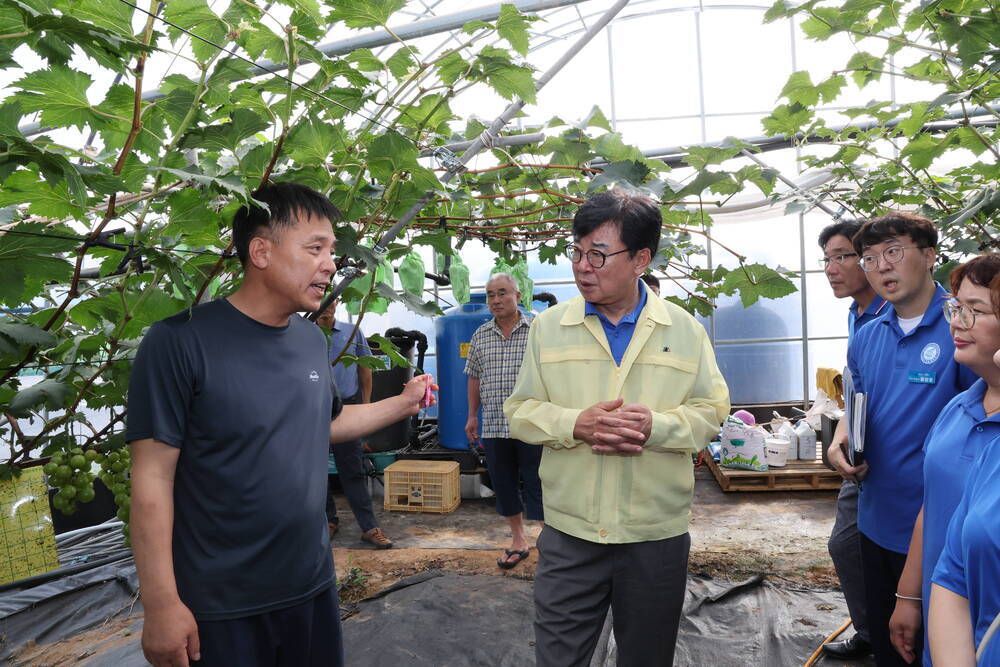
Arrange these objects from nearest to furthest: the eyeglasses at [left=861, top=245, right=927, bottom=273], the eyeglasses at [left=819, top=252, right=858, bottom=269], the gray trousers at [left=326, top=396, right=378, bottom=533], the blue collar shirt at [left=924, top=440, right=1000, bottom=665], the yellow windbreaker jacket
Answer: the blue collar shirt at [left=924, top=440, right=1000, bottom=665], the yellow windbreaker jacket, the eyeglasses at [left=861, top=245, right=927, bottom=273], the eyeglasses at [left=819, top=252, right=858, bottom=269], the gray trousers at [left=326, top=396, right=378, bottom=533]

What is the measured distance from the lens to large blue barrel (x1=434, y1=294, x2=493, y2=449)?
5.58 metres

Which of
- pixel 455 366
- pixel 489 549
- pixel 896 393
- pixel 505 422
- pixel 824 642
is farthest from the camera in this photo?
pixel 455 366

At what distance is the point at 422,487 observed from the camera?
16.6ft

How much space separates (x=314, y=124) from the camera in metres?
1.14

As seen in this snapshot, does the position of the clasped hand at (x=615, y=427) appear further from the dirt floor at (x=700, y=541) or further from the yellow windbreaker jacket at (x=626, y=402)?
the dirt floor at (x=700, y=541)

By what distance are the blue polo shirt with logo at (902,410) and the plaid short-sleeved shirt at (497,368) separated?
212cm

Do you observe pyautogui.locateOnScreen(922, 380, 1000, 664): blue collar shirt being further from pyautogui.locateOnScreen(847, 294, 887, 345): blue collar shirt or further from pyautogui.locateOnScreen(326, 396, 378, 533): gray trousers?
pyautogui.locateOnScreen(326, 396, 378, 533): gray trousers

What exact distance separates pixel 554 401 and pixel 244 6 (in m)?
1.20

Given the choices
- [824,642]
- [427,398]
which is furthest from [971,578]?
[824,642]

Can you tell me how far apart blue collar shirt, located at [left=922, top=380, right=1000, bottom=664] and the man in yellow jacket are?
514mm

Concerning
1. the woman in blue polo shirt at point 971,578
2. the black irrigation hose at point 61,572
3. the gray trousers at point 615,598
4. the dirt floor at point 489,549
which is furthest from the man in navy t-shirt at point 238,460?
the black irrigation hose at point 61,572

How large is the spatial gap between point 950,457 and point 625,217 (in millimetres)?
908

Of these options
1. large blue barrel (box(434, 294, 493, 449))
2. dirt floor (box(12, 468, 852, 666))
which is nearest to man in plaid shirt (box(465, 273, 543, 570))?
dirt floor (box(12, 468, 852, 666))

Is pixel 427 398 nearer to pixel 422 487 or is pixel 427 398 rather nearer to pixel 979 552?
pixel 979 552
